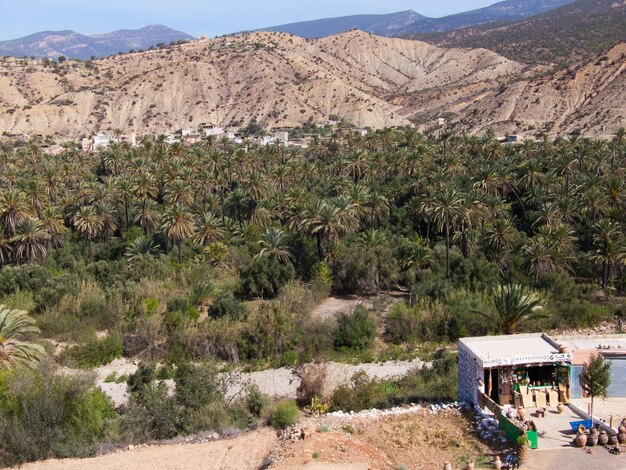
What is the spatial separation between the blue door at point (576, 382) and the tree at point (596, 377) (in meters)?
0.13

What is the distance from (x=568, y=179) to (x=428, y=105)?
104 metres

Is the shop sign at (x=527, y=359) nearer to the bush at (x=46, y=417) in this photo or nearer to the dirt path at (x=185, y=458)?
the dirt path at (x=185, y=458)

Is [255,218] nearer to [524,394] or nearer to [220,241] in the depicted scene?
[220,241]

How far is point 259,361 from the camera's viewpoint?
38.3 meters

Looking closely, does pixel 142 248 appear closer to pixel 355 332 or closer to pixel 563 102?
pixel 355 332

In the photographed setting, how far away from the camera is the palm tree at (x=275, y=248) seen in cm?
5238

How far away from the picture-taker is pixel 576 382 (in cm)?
2584

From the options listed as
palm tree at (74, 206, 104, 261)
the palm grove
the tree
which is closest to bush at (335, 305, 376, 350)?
the palm grove

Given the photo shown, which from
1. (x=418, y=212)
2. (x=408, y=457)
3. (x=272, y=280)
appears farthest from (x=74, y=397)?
(x=418, y=212)

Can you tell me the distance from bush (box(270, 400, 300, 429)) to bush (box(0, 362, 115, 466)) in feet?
20.4

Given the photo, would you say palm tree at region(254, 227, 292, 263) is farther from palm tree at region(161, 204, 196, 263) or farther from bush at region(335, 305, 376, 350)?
bush at region(335, 305, 376, 350)

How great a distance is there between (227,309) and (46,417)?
18.5 meters

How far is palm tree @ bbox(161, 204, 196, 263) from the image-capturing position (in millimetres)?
52969

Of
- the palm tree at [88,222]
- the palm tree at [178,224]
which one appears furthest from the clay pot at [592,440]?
the palm tree at [88,222]
